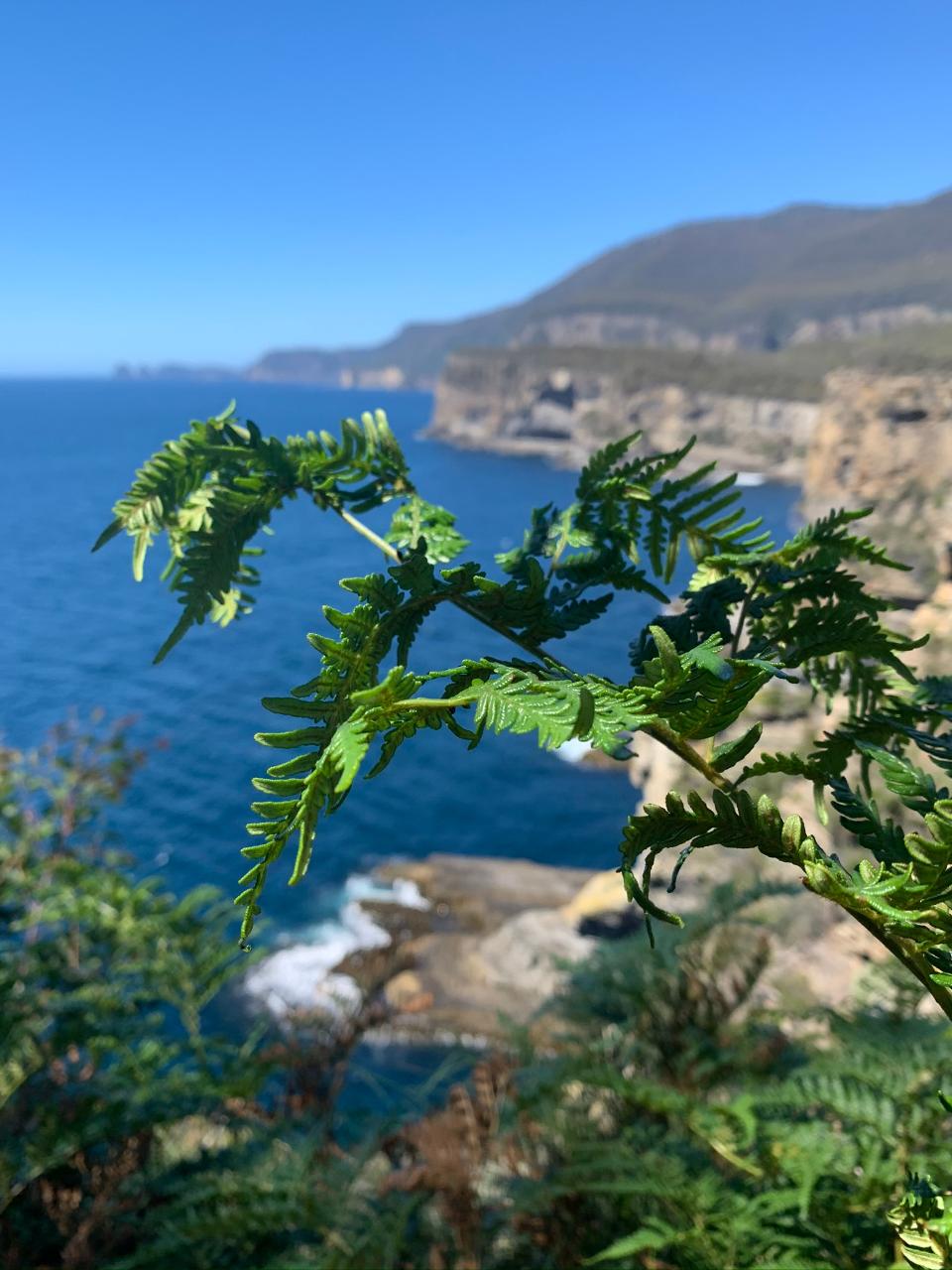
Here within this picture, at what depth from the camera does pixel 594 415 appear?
111562 mm

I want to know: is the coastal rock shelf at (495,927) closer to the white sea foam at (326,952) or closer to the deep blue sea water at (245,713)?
the white sea foam at (326,952)

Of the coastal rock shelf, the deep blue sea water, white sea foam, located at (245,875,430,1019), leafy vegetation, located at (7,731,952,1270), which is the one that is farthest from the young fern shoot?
white sea foam, located at (245,875,430,1019)

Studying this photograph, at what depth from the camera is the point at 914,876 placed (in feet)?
3.13

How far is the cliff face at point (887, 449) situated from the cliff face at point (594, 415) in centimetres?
2635

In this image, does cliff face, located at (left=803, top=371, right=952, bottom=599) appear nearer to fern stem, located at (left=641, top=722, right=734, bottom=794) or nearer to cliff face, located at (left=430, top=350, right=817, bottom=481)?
cliff face, located at (left=430, top=350, right=817, bottom=481)

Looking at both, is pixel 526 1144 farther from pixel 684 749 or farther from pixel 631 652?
pixel 684 749

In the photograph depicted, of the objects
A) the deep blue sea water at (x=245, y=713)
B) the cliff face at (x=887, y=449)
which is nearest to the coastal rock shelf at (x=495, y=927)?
the deep blue sea water at (x=245, y=713)

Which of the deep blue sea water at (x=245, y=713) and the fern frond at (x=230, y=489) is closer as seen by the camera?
the fern frond at (x=230, y=489)

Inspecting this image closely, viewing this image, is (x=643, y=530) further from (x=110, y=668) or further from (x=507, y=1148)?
(x=110, y=668)

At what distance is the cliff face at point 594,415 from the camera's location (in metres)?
99.2

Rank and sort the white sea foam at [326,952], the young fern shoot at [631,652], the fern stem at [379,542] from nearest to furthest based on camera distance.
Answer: the young fern shoot at [631,652] → the fern stem at [379,542] → the white sea foam at [326,952]

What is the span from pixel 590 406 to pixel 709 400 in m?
17.2

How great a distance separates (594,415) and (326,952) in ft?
332

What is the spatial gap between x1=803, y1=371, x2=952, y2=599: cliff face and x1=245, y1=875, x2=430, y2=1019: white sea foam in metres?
20.9
